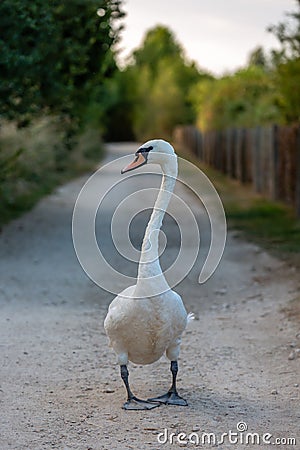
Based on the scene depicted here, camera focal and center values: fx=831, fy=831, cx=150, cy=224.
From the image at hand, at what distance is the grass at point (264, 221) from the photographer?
1334 cm

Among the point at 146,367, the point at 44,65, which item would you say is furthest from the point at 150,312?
the point at 44,65

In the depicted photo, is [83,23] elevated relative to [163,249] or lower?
elevated

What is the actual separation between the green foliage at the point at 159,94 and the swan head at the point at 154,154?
6725 centimetres

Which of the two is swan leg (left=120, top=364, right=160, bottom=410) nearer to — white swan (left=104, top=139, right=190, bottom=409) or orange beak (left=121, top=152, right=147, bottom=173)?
white swan (left=104, top=139, right=190, bottom=409)

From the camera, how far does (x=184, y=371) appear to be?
734 centimetres

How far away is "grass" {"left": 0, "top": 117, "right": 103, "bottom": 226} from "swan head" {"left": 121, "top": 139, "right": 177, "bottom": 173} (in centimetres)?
920

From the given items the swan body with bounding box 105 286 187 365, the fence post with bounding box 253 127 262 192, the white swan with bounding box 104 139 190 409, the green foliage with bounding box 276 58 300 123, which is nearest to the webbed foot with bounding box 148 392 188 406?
the white swan with bounding box 104 139 190 409

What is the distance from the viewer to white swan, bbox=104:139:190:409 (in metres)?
5.93

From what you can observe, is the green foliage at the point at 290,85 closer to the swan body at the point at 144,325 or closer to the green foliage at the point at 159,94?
the swan body at the point at 144,325

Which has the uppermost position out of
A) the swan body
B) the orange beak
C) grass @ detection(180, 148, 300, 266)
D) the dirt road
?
the orange beak

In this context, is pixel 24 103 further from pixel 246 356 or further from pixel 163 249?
pixel 246 356

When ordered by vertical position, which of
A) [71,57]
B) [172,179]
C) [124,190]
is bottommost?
[124,190]

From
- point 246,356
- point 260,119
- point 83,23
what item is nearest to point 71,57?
point 83,23

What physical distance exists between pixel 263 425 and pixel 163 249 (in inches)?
304
